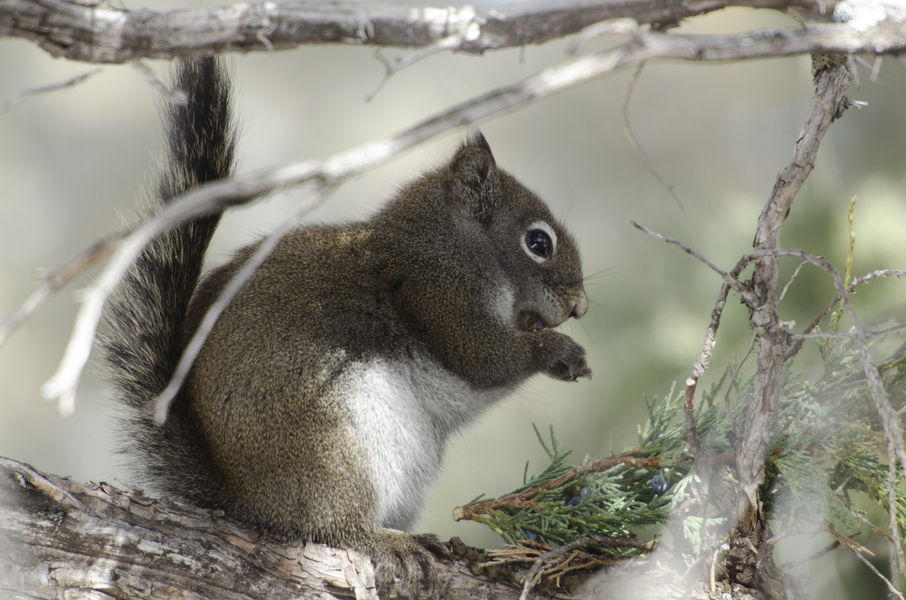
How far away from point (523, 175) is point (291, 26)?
178 centimetres

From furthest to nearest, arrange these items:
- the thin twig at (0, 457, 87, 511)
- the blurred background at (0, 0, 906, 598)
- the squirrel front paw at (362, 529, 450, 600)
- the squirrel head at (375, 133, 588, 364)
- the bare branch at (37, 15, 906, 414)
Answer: the blurred background at (0, 0, 906, 598), the squirrel head at (375, 133, 588, 364), the squirrel front paw at (362, 529, 450, 600), the thin twig at (0, 457, 87, 511), the bare branch at (37, 15, 906, 414)

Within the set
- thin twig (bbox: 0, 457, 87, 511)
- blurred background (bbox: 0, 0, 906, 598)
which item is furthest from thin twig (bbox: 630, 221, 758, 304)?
thin twig (bbox: 0, 457, 87, 511)

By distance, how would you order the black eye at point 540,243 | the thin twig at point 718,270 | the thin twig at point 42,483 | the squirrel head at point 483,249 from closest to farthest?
1. the thin twig at point 718,270
2. the thin twig at point 42,483
3. the squirrel head at point 483,249
4. the black eye at point 540,243

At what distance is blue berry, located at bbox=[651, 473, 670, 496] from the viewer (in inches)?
42.6

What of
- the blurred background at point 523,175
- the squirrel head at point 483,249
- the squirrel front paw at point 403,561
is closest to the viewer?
the squirrel front paw at point 403,561

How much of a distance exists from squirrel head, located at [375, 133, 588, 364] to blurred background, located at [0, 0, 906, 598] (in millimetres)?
238

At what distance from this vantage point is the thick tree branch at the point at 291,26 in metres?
0.64

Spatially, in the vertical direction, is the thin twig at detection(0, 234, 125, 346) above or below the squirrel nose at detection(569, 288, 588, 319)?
below

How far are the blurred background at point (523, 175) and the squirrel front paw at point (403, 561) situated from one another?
0.60 m

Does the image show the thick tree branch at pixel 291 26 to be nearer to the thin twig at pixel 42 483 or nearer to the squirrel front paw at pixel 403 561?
the thin twig at pixel 42 483

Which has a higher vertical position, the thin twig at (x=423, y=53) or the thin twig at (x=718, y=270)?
the thin twig at (x=718, y=270)

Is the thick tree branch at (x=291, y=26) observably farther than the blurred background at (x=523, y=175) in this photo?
No

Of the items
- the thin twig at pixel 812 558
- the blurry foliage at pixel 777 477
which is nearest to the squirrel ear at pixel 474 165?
the blurry foliage at pixel 777 477

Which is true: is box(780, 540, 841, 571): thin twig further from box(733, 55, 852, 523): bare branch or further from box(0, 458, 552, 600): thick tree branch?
box(0, 458, 552, 600): thick tree branch
